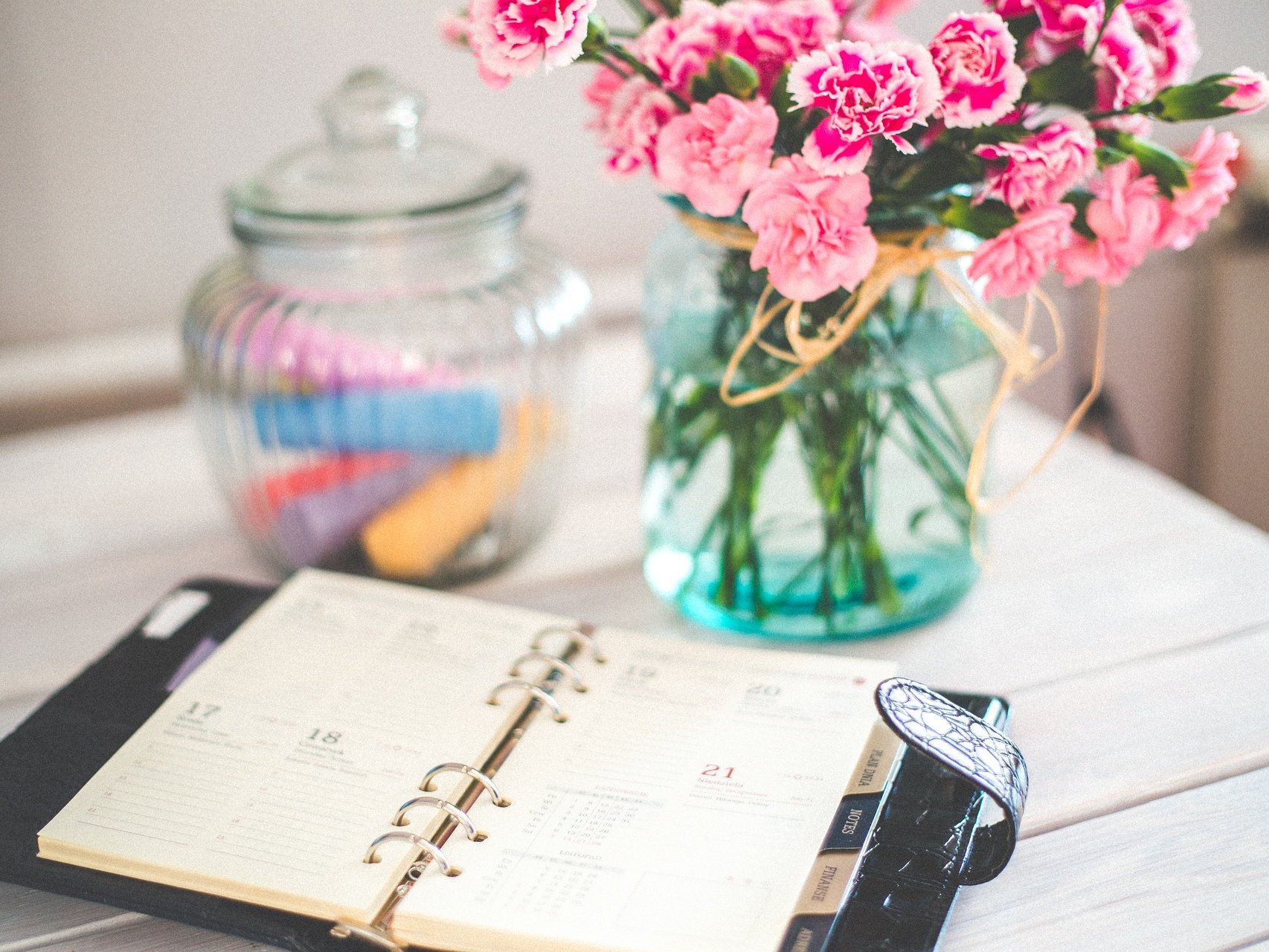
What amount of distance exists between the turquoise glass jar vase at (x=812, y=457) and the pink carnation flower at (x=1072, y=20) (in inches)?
5.9

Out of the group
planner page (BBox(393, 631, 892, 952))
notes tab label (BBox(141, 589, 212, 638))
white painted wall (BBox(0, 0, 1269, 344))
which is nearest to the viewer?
planner page (BBox(393, 631, 892, 952))

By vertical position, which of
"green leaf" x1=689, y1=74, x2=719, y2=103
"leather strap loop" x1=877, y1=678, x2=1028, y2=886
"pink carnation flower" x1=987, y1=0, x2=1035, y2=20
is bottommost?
"leather strap loop" x1=877, y1=678, x2=1028, y2=886

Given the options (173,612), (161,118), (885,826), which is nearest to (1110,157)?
(885,826)

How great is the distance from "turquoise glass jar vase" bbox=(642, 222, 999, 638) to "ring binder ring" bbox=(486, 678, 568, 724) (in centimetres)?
15

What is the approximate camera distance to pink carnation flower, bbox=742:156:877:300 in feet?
1.91

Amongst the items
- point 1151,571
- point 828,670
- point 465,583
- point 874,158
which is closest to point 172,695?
point 465,583

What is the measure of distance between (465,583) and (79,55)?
0.68 metres

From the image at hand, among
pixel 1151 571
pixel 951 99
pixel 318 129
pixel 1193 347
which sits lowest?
pixel 1193 347

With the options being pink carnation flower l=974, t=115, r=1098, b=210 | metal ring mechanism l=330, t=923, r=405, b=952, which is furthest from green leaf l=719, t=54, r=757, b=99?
metal ring mechanism l=330, t=923, r=405, b=952

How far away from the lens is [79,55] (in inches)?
44.7

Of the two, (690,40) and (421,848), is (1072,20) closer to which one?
(690,40)

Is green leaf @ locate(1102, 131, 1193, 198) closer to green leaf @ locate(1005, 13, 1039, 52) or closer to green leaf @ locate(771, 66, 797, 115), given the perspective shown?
green leaf @ locate(1005, 13, 1039, 52)

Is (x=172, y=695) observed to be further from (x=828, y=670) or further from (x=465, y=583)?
(x=828, y=670)

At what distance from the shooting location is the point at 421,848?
554 millimetres
